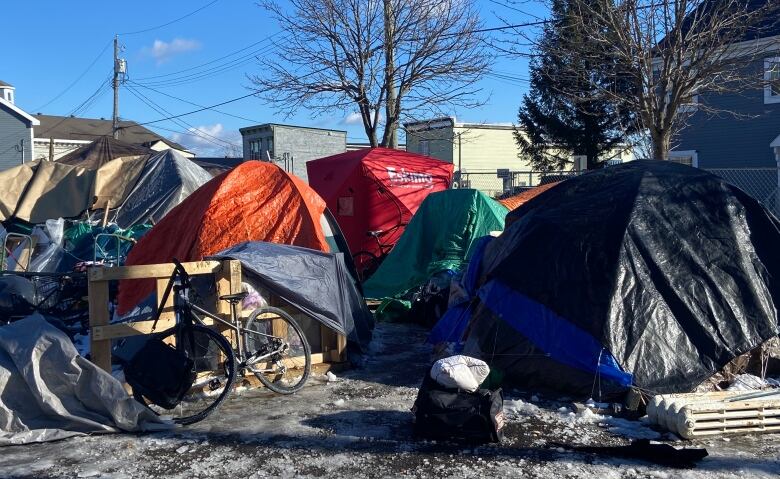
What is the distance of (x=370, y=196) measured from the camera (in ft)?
46.6

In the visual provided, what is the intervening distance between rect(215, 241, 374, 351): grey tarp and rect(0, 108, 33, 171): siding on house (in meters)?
37.1

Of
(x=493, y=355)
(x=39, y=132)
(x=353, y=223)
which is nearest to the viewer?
(x=493, y=355)

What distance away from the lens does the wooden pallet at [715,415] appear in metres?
5.68

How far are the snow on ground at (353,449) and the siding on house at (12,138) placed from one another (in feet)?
126

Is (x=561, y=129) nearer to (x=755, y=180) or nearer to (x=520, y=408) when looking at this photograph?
(x=755, y=180)

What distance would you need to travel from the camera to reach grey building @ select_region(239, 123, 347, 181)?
1312 inches

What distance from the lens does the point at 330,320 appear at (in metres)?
7.70

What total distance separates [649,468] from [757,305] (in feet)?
8.76

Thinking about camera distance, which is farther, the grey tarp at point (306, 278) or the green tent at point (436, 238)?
the green tent at point (436, 238)

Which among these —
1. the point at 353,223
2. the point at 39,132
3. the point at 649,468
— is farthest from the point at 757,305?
the point at 39,132

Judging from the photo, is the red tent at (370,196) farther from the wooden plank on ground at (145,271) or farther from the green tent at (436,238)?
the wooden plank on ground at (145,271)

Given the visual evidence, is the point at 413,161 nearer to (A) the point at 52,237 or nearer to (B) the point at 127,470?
(A) the point at 52,237

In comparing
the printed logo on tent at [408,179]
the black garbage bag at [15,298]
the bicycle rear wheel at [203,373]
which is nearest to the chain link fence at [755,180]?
the printed logo on tent at [408,179]

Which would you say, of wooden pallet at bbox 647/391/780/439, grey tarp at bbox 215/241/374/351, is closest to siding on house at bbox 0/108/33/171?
grey tarp at bbox 215/241/374/351
